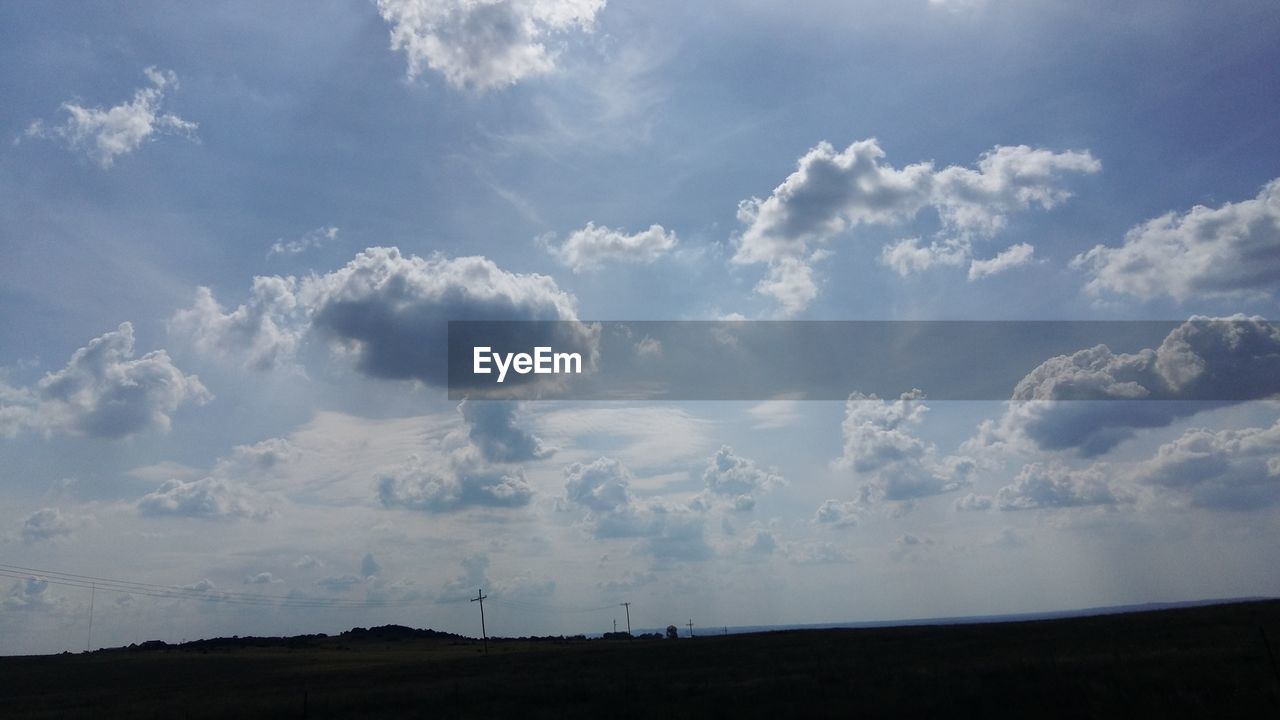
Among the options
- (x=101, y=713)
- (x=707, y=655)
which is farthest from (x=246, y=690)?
(x=707, y=655)

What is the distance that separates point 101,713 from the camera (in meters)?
53.1

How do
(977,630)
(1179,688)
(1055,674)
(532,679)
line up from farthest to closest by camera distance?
1. (977,630)
2. (532,679)
3. (1055,674)
4. (1179,688)

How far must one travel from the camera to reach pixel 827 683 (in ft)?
137

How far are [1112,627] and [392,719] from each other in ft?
173

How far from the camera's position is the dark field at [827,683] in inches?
1250

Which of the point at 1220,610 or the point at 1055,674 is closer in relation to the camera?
the point at 1055,674

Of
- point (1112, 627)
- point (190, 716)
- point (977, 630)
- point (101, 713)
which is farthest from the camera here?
point (977, 630)

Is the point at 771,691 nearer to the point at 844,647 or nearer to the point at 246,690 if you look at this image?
the point at 844,647

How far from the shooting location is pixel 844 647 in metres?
64.8

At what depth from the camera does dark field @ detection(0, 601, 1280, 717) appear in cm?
3175

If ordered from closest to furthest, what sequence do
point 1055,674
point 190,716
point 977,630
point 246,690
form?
point 1055,674 < point 190,716 < point 246,690 < point 977,630

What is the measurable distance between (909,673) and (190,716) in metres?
41.3

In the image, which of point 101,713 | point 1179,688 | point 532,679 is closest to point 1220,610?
point 1179,688

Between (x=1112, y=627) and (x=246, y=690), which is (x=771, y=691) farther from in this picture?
(x=246, y=690)
